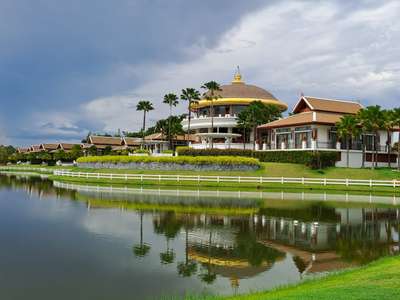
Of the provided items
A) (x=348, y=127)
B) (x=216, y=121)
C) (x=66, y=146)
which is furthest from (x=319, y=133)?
(x=66, y=146)

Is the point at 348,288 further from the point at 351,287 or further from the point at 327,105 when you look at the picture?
the point at 327,105

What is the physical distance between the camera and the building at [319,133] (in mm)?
61531

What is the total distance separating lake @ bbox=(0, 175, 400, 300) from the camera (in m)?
13.7

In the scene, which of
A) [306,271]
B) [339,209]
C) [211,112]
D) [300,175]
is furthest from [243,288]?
[211,112]

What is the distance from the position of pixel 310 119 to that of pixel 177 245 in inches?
1797

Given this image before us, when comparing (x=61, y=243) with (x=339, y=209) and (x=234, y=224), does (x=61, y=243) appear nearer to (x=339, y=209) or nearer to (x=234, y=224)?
(x=234, y=224)

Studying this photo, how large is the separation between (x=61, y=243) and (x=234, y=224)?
31.0 feet

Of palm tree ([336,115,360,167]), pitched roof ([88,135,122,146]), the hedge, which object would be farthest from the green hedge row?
pitched roof ([88,135,122,146])

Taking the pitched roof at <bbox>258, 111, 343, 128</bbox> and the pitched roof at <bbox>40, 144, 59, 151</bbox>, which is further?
the pitched roof at <bbox>40, 144, 59, 151</bbox>

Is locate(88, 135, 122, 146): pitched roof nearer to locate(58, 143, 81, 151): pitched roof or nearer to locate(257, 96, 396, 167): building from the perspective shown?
locate(58, 143, 81, 151): pitched roof

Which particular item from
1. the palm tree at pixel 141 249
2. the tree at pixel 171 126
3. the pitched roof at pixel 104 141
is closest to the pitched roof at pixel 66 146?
the pitched roof at pixel 104 141

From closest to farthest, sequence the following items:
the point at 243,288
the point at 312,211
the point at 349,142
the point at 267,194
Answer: the point at 243,288 < the point at 312,211 < the point at 267,194 < the point at 349,142

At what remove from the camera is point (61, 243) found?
19.7m

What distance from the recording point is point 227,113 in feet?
279
